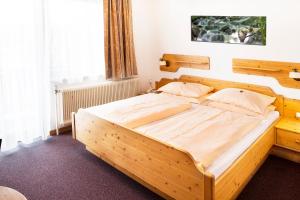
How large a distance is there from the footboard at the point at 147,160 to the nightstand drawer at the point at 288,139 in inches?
62.5

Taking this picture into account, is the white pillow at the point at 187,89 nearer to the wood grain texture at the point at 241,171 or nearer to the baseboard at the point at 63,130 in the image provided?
the wood grain texture at the point at 241,171

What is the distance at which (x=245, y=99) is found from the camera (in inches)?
130

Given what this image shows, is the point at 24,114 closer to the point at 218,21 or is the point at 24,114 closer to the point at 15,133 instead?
the point at 15,133

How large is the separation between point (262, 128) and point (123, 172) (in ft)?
5.06

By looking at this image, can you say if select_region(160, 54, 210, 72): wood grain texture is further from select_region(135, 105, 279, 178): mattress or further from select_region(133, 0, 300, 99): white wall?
select_region(135, 105, 279, 178): mattress

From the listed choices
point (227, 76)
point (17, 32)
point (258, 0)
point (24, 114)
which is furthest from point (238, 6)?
point (24, 114)

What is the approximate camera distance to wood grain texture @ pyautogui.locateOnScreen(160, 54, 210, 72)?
413cm

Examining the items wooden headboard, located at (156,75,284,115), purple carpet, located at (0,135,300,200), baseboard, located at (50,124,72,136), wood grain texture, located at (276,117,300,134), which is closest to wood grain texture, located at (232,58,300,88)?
wooden headboard, located at (156,75,284,115)

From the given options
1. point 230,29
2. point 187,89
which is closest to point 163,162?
point 187,89

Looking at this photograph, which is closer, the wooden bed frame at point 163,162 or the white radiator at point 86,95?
the wooden bed frame at point 163,162

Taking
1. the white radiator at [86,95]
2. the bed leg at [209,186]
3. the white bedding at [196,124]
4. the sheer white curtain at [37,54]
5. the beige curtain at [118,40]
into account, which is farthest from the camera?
the beige curtain at [118,40]

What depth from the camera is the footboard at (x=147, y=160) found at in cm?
201

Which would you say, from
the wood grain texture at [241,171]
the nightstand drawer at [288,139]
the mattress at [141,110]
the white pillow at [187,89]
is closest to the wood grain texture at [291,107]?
the nightstand drawer at [288,139]

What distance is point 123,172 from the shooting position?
9.39 ft
